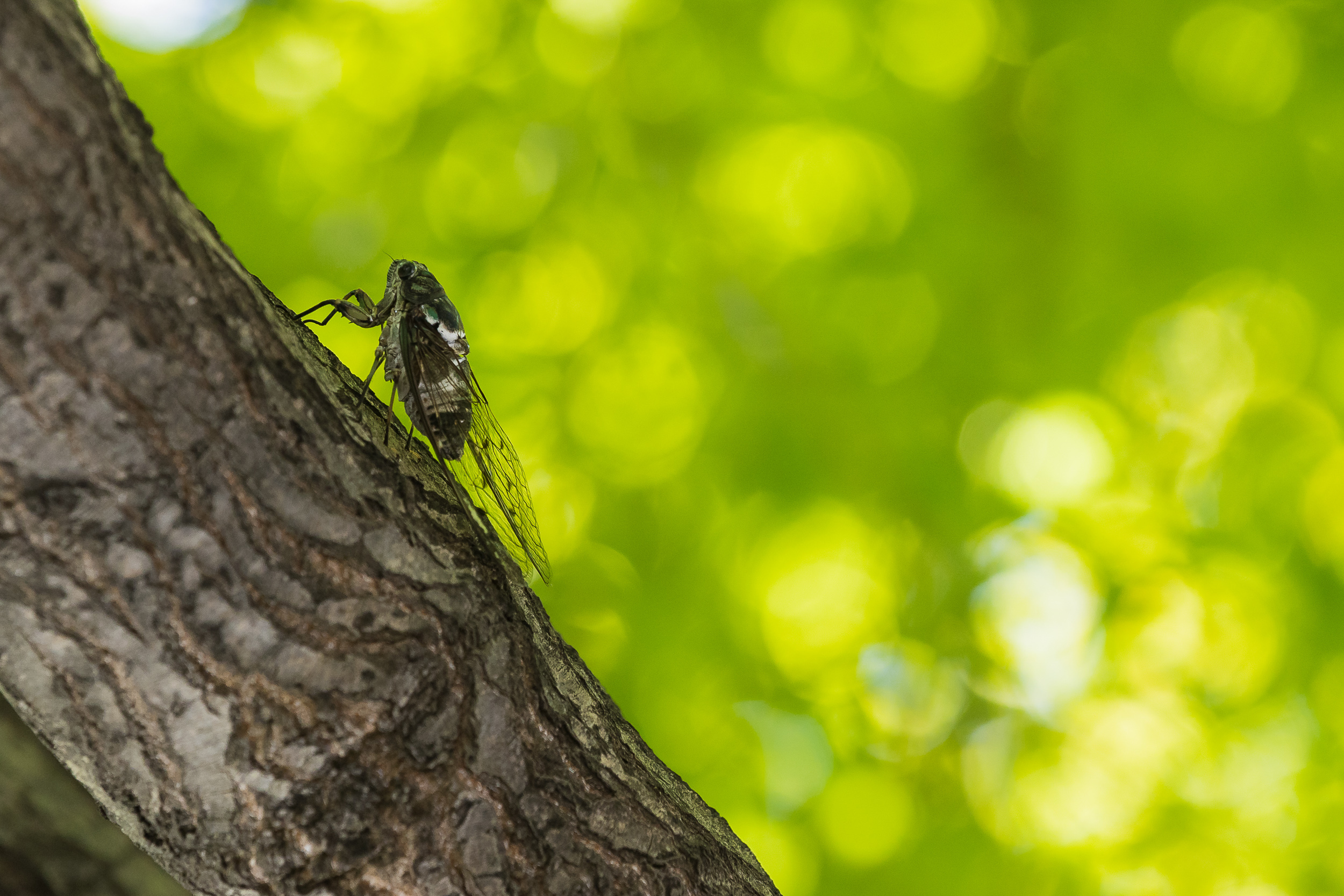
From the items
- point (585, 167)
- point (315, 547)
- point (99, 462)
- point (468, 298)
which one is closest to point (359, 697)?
point (315, 547)

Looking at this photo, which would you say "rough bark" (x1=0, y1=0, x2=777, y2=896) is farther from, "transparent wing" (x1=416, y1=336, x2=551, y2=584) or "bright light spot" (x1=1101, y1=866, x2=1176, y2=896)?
"bright light spot" (x1=1101, y1=866, x2=1176, y2=896)

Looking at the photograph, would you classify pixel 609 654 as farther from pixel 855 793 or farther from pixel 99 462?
pixel 99 462

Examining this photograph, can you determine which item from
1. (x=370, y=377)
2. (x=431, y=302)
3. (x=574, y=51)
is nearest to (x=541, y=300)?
(x=574, y=51)

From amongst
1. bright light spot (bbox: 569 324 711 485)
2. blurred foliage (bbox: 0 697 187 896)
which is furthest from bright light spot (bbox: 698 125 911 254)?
blurred foliage (bbox: 0 697 187 896)

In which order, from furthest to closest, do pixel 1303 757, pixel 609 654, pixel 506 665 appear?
pixel 609 654
pixel 1303 757
pixel 506 665

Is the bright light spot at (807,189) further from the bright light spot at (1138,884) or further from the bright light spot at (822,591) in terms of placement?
the bright light spot at (1138,884)

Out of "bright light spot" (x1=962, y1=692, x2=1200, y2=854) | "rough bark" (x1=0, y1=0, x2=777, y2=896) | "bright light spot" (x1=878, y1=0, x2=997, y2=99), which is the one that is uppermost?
"bright light spot" (x1=878, y1=0, x2=997, y2=99)

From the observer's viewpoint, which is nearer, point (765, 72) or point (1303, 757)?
point (1303, 757)
